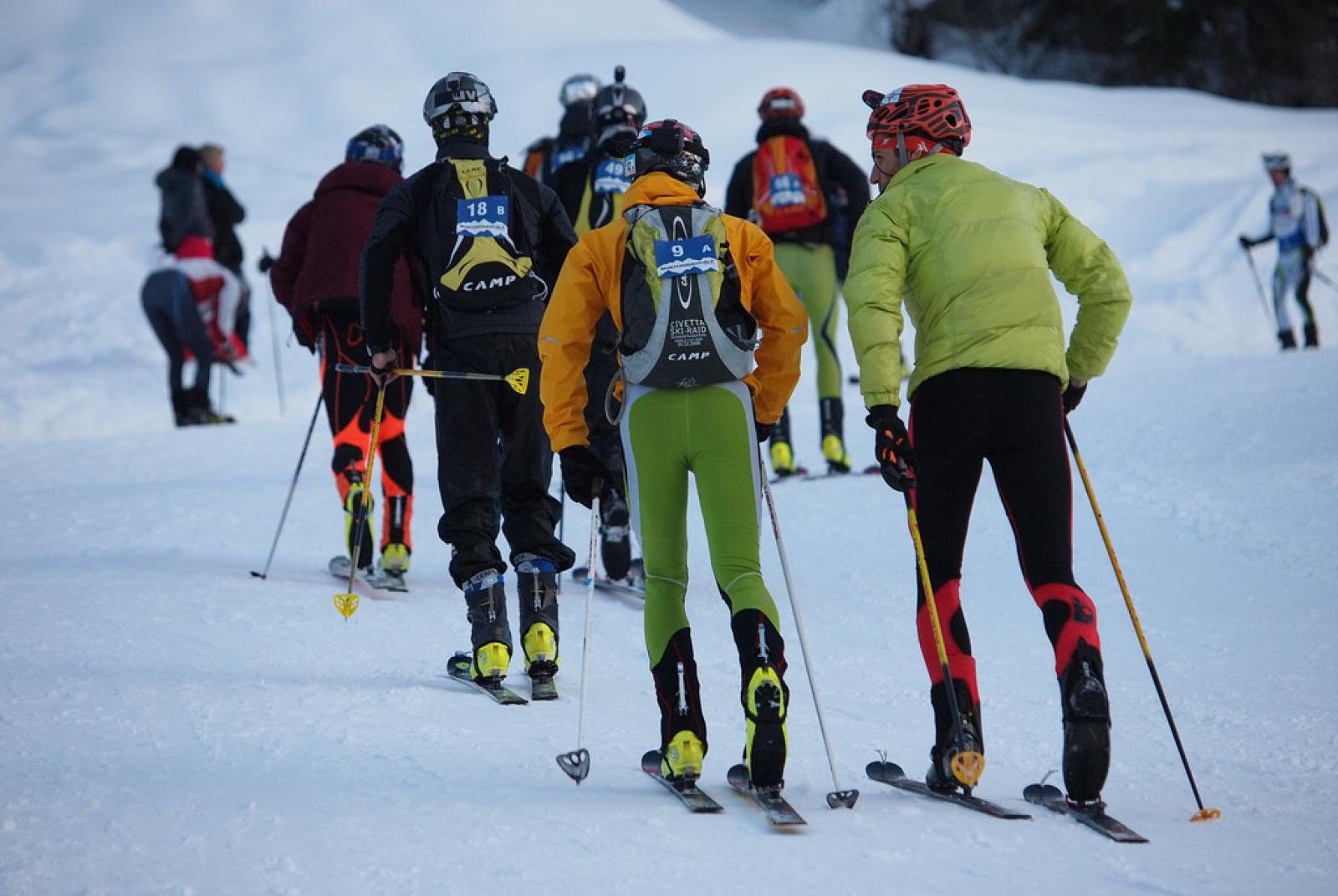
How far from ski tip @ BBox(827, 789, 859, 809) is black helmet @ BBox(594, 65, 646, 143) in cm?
450

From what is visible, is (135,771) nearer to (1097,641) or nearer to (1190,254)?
(1097,641)

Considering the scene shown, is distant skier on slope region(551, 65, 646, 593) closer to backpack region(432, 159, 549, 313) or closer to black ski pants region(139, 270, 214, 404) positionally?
backpack region(432, 159, 549, 313)

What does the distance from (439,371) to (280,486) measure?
509 centimetres

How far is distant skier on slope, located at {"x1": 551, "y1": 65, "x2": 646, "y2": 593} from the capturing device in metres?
6.95

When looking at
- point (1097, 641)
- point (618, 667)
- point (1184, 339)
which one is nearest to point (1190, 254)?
point (1184, 339)

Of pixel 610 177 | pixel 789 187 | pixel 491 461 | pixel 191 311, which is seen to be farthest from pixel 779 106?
pixel 191 311

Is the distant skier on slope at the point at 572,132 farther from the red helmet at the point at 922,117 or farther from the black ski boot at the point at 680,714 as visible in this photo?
the black ski boot at the point at 680,714

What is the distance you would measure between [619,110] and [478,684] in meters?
3.48

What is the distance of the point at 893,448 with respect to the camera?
4133 millimetres

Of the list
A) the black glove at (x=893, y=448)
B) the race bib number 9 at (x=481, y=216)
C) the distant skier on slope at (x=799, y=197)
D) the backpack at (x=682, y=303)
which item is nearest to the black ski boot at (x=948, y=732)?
the black glove at (x=893, y=448)

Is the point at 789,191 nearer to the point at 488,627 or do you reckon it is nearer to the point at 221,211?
the point at 488,627

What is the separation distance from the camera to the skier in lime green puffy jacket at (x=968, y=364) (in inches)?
165

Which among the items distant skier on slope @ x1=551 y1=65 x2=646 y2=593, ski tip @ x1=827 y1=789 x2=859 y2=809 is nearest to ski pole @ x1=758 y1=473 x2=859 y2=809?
ski tip @ x1=827 y1=789 x2=859 y2=809

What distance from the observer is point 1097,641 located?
408 centimetres
